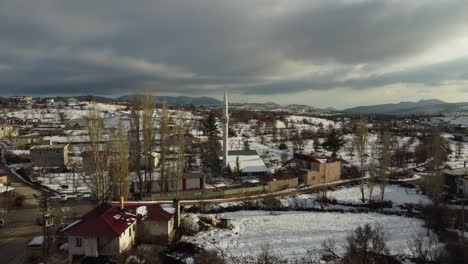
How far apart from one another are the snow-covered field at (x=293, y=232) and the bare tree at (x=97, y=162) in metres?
8.45

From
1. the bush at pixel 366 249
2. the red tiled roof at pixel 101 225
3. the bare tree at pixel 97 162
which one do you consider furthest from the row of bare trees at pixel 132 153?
the bush at pixel 366 249

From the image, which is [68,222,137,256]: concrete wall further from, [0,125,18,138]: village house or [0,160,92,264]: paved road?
[0,125,18,138]: village house

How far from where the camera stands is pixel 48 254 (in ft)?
54.0

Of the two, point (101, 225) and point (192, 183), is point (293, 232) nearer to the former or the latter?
point (101, 225)

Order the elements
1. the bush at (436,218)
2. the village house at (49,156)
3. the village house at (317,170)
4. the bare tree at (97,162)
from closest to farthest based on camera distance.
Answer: the bush at (436,218), the bare tree at (97,162), the village house at (317,170), the village house at (49,156)

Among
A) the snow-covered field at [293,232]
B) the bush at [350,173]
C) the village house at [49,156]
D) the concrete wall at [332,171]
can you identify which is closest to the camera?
the snow-covered field at [293,232]

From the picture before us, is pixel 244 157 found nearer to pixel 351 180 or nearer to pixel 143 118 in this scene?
pixel 351 180

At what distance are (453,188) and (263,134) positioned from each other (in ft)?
141

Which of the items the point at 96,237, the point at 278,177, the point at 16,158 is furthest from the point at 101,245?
the point at 16,158

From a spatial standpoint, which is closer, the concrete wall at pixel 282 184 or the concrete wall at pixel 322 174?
the concrete wall at pixel 282 184

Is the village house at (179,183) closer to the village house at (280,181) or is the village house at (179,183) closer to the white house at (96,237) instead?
the village house at (280,181)

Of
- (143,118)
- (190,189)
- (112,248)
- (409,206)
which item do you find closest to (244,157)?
(190,189)

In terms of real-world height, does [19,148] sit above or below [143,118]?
below

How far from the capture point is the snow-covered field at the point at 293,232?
18.8 meters
